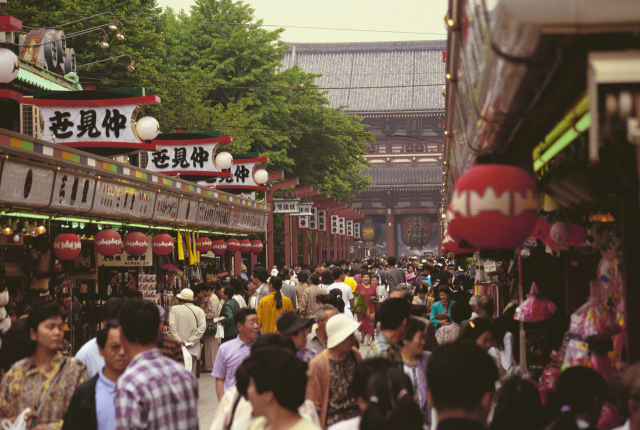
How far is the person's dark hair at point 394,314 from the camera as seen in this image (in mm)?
5133

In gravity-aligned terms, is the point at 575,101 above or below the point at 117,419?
above

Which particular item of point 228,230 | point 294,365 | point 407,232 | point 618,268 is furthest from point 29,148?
point 407,232

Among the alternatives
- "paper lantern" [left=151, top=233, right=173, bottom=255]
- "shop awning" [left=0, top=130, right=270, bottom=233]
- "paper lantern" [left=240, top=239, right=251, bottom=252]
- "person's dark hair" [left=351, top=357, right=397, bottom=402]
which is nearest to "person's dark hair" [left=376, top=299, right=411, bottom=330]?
"person's dark hair" [left=351, top=357, right=397, bottom=402]

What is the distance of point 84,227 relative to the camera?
13.7m

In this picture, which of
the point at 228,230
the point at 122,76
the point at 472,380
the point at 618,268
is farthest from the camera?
the point at 122,76

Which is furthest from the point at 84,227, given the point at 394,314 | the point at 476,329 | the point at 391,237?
the point at 391,237

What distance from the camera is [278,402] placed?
3.53 meters

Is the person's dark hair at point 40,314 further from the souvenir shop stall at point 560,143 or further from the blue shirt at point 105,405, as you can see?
A: the souvenir shop stall at point 560,143

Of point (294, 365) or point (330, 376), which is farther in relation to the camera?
point (330, 376)

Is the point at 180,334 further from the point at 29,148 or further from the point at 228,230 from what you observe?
the point at 228,230

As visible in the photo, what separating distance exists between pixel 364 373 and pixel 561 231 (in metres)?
2.50

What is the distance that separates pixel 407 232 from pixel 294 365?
55.5 metres

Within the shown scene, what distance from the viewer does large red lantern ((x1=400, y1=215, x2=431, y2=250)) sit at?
192 ft

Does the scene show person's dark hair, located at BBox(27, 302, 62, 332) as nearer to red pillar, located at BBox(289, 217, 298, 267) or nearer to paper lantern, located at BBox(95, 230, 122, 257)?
paper lantern, located at BBox(95, 230, 122, 257)
